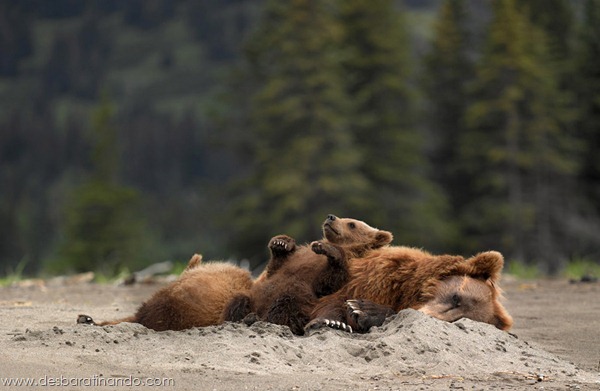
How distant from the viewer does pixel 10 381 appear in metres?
4.32

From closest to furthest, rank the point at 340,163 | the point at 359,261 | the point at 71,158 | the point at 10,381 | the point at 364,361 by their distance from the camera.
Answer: the point at 10,381, the point at 364,361, the point at 359,261, the point at 340,163, the point at 71,158

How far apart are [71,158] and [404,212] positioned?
38839 mm

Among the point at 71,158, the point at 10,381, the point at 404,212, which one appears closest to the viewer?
the point at 10,381

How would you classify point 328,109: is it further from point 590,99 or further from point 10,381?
point 10,381

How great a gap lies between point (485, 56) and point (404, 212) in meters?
7.22

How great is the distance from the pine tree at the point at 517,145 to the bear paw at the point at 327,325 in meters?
29.1

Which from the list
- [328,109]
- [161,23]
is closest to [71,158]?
[161,23]

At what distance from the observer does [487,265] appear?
19.7ft

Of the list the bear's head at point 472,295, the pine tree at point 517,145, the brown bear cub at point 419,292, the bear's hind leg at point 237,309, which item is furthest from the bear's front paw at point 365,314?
the pine tree at point 517,145

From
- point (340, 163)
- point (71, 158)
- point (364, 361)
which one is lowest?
point (71, 158)

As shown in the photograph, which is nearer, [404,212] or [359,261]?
[359,261]

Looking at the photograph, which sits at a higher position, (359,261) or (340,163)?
(359,261)

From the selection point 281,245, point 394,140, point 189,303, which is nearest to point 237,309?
point 189,303

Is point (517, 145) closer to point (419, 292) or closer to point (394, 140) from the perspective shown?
point (394, 140)
